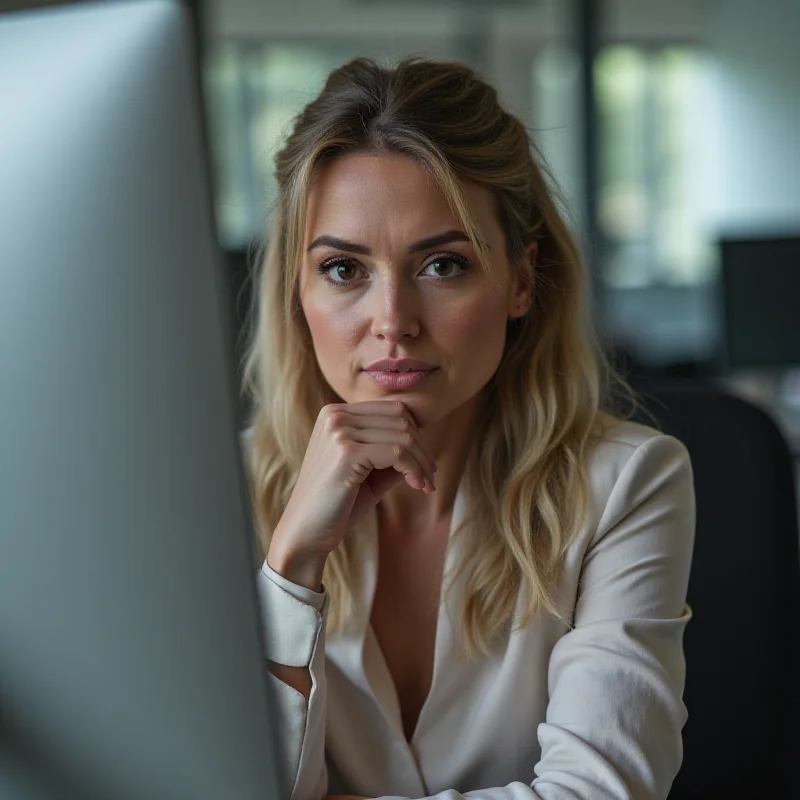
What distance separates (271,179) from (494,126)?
10.5 inches

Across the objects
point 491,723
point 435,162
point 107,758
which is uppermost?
point 435,162

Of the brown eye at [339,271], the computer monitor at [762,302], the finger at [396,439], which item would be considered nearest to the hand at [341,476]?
the finger at [396,439]

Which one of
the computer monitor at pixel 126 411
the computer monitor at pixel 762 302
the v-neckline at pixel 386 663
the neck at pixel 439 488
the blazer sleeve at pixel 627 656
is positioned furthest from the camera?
the computer monitor at pixel 762 302

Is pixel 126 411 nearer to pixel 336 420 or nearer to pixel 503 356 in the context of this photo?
pixel 336 420

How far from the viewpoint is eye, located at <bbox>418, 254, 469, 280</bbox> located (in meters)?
1.06

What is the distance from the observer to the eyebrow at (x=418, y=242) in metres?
1.04

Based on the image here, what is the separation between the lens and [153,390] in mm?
495

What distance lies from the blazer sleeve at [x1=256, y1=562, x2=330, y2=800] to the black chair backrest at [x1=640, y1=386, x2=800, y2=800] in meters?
0.48

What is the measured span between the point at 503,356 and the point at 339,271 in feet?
0.89

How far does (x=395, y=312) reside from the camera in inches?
40.8

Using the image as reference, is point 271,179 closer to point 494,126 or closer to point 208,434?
point 494,126

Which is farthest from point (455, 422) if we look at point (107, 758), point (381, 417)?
point (107, 758)

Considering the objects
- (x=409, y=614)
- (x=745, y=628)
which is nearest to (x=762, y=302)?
(x=745, y=628)

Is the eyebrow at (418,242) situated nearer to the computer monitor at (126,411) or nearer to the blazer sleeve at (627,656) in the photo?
the blazer sleeve at (627,656)
